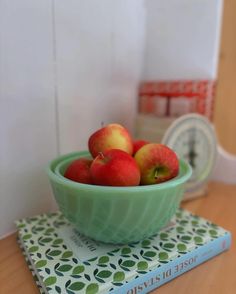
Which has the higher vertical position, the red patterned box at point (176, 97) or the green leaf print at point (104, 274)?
the red patterned box at point (176, 97)

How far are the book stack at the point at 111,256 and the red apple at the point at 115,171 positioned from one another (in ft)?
0.42

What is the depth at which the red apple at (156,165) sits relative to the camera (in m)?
0.44

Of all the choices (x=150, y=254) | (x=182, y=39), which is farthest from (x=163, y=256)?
(x=182, y=39)

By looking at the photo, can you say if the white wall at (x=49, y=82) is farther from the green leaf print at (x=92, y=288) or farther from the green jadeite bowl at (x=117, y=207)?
the green leaf print at (x=92, y=288)

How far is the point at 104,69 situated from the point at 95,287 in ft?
1.76

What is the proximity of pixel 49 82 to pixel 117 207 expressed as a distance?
1.11ft

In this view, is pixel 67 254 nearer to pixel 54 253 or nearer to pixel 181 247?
pixel 54 253

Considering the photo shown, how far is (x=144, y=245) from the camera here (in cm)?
48

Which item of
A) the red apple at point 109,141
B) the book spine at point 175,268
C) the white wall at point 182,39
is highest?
the white wall at point 182,39

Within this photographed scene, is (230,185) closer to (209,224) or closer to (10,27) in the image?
(209,224)

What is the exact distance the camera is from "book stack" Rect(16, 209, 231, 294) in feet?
1.30

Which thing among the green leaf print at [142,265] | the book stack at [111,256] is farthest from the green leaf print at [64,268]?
the green leaf print at [142,265]

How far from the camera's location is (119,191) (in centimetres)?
39

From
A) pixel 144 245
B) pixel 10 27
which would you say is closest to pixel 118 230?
pixel 144 245
